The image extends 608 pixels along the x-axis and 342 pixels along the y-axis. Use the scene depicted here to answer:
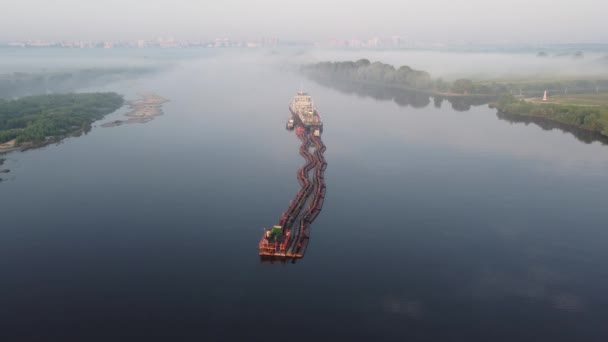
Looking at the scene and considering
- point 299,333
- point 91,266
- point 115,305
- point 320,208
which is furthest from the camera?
point 320,208

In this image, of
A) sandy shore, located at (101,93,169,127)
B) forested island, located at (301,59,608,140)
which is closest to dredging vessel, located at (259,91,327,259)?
sandy shore, located at (101,93,169,127)

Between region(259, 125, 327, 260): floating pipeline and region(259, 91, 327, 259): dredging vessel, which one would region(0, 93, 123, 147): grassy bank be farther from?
region(259, 125, 327, 260): floating pipeline

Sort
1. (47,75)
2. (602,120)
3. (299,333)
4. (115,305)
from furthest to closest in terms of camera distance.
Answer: (47,75), (602,120), (115,305), (299,333)

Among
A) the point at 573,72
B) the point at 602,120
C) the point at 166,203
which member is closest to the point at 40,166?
the point at 166,203

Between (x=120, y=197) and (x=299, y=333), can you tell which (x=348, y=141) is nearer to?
(x=120, y=197)

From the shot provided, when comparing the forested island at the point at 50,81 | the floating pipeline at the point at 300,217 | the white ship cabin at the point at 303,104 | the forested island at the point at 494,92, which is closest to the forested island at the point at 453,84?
the forested island at the point at 494,92

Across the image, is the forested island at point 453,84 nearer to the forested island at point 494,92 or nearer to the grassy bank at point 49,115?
the forested island at point 494,92
